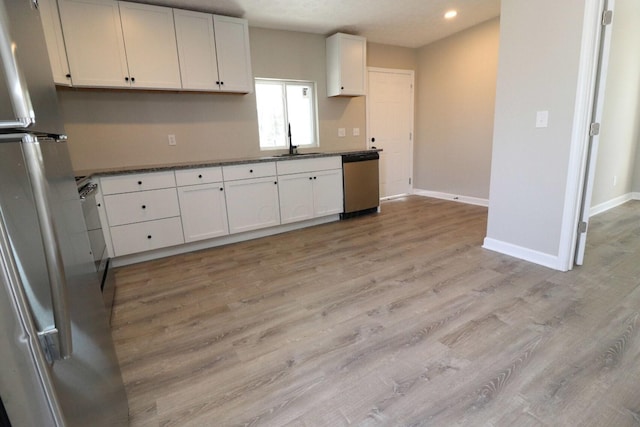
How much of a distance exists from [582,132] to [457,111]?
104 inches

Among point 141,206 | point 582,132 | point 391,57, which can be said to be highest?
point 391,57

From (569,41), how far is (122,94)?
3.88 m

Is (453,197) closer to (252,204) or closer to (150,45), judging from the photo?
(252,204)

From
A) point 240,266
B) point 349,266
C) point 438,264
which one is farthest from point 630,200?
point 240,266

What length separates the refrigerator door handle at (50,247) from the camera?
2.06 feet

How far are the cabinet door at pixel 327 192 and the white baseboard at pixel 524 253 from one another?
179 cm

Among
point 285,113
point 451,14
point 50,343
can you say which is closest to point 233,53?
point 285,113

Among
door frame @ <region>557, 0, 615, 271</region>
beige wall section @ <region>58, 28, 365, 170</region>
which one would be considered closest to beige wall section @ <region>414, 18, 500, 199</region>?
beige wall section @ <region>58, 28, 365, 170</region>

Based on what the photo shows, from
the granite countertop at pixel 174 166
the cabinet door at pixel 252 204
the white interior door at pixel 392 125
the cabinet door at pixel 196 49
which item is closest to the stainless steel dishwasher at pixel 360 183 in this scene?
the granite countertop at pixel 174 166

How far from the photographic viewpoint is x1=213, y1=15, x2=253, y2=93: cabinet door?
3.28m

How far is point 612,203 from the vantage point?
4.13 m

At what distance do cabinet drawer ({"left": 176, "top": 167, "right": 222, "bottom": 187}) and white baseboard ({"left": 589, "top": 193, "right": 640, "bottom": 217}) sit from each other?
14.5 ft

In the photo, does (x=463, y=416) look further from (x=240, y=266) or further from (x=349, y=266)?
(x=240, y=266)

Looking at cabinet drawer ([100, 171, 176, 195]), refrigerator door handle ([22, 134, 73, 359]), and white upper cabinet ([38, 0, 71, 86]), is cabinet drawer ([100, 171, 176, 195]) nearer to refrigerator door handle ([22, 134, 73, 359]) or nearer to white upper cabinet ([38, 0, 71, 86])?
white upper cabinet ([38, 0, 71, 86])
